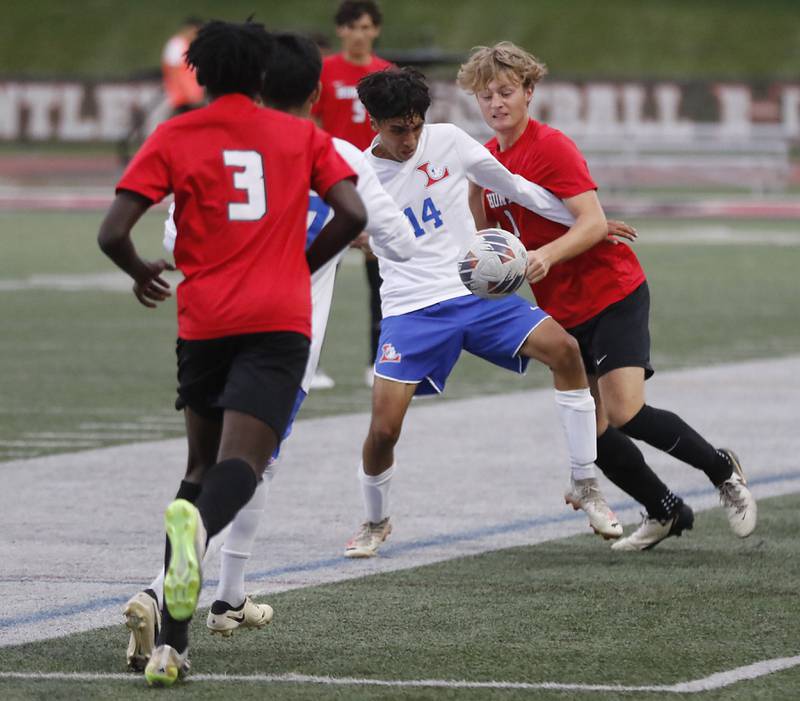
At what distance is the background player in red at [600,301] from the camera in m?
7.64

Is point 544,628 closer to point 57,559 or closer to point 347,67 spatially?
point 57,559

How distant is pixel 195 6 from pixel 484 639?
232ft

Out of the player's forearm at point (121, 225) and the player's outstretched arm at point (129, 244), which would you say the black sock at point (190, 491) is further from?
the player's forearm at point (121, 225)

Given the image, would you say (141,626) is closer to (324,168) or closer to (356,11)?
(324,168)

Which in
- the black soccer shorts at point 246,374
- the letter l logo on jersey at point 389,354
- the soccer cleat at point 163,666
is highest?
the black soccer shorts at point 246,374

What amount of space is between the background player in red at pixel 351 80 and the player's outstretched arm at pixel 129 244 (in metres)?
6.91

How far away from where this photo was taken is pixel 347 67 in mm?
13344

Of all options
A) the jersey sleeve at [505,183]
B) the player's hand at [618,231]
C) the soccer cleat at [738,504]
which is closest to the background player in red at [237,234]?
the jersey sleeve at [505,183]

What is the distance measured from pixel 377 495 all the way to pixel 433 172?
1307 mm

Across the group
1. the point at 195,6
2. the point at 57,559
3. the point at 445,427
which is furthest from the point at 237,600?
the point at 195,6

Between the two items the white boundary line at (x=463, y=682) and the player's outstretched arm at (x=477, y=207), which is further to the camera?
the player's outstretched arm at (x=477, y=207)

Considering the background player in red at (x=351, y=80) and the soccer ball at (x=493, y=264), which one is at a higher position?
the soccer ball at (x=493, y=264)

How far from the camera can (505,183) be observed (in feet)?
24.5

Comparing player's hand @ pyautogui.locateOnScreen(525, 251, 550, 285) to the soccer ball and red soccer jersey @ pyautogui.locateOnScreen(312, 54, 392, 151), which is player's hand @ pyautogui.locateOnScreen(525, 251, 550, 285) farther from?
red soccer jersey @ pyautogui.locateOnScreen(312, 54, 392, 151)
